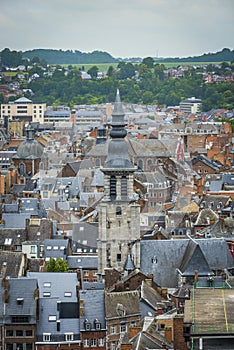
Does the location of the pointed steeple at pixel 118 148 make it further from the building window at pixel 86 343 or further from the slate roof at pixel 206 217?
the slate roof at pixel 206 217

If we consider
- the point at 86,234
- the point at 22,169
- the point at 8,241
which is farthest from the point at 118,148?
the point at 22,169

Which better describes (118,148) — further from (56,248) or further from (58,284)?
(56,248)

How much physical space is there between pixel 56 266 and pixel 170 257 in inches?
338

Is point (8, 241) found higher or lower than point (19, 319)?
lower

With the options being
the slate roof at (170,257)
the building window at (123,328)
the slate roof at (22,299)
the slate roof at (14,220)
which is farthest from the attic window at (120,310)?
the slate roof at (14,220)

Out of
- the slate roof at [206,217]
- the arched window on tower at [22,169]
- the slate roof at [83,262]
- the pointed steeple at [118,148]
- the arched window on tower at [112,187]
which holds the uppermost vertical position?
the pointed steeple at [118,148]

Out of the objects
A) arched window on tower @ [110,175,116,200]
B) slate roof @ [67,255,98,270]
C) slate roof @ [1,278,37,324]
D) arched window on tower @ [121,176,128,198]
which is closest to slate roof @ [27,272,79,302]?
slate roof @ [1,278,37,324]

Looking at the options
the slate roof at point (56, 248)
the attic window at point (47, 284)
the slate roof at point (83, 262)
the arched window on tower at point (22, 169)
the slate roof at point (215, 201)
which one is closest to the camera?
the attic window at point (47, 284)

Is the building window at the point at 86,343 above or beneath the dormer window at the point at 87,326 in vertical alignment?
beneath

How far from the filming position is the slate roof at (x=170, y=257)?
244ft

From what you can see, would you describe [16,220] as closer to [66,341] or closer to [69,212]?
[69,212]

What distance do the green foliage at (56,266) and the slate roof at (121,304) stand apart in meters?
13.0

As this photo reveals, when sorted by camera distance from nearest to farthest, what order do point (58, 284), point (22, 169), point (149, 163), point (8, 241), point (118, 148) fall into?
point (58, 284) < point (118, 148) < point (8, 241) < point (149, 163) < point (22, 169)

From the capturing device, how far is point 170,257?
75000mm
